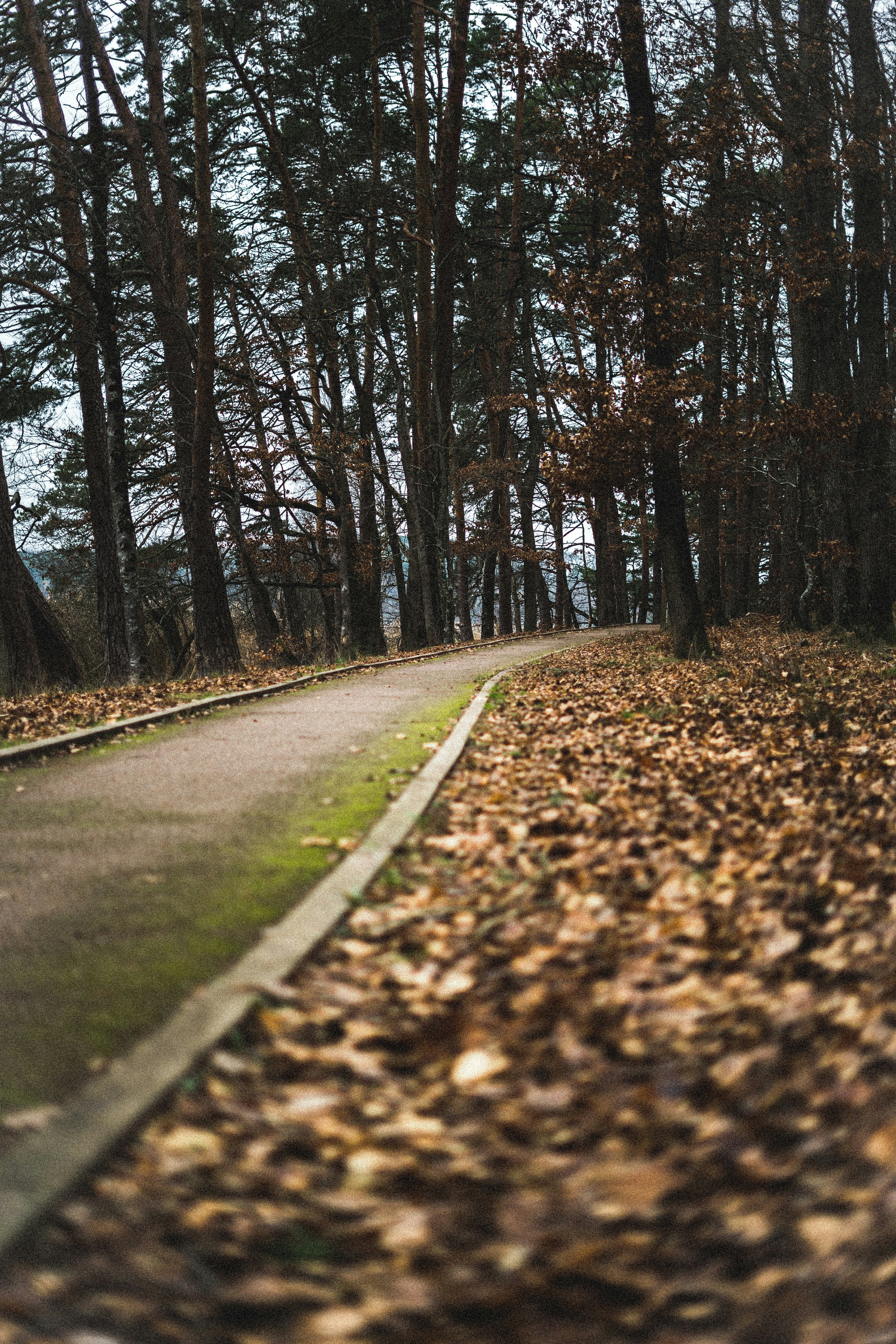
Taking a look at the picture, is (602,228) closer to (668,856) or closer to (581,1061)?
(668,856)

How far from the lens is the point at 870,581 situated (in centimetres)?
1553

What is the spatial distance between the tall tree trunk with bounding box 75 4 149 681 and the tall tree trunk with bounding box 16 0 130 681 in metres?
0.24

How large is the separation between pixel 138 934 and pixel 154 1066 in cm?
112

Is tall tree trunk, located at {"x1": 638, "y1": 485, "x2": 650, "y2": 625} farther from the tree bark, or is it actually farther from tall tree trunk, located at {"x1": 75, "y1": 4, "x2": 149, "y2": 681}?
the tree bark

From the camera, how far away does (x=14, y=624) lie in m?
14.5

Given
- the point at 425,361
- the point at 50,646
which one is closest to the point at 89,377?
the point at 50,646

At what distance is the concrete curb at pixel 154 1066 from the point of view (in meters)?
2.39

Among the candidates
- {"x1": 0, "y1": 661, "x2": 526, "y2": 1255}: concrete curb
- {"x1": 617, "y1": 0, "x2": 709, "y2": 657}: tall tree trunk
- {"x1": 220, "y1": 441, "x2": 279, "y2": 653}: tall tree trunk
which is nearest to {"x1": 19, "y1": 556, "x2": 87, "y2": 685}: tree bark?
{"x1": 220, "y1": 441, "x2": 279, "y2": 653}: tall tree trunk

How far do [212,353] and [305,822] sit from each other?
1212 centimetres

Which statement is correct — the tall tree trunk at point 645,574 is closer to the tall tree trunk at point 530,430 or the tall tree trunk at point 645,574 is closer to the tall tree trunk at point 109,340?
the tall tree trunk at point 530,430

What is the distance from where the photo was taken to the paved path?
10.8 ft

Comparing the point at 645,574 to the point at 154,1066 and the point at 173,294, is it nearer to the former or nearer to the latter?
the point at 173,294

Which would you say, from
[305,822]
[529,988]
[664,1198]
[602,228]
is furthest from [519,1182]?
[602,228]

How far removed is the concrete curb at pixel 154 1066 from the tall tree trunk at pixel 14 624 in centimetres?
1131
